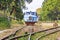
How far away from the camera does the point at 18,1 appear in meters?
40.4

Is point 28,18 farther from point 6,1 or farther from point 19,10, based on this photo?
point 19,10

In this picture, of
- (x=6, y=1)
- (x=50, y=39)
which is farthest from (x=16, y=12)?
(x=50, y=39)

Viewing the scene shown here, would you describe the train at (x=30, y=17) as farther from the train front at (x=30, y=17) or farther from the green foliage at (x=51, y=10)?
the green foliage at (x=51, y=10)

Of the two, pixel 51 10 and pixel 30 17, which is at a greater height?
pixel 30 17

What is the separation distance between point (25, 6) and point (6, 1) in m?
11.1

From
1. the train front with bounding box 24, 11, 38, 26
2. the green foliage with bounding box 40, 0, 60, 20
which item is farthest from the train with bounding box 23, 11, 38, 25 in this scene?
the green foliage with bounding box 40, 0, 60, 20

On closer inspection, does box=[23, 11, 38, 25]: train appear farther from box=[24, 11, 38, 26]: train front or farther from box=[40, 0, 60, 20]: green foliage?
box=[40, 0, 60, 20]: green foliage

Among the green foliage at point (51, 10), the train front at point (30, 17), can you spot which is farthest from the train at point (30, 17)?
the green foliage at point (51, 10)

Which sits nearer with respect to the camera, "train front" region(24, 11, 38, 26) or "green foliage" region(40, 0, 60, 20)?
"train front" region(24, 11, 38, 26)

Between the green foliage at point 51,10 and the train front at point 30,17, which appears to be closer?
the train front at point 30,17

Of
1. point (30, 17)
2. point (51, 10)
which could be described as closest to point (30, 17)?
point (30, 17)

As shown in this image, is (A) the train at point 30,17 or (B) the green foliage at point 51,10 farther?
(B) the green foliage at point 51,10

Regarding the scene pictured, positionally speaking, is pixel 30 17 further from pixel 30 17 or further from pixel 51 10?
pixel 51 10

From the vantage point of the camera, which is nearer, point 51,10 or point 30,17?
point 30,17
